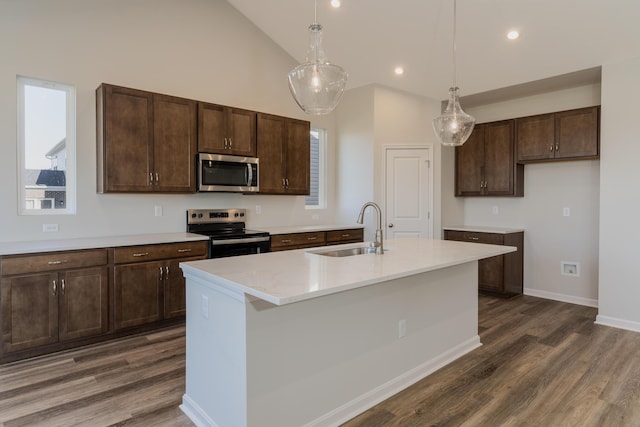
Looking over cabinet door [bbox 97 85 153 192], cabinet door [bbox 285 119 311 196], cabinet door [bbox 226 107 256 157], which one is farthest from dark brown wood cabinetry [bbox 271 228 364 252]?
cabinet door [bbox 97 85 153 192]

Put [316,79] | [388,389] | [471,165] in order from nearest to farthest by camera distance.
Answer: [316,79]
[388,389]
[471,165]

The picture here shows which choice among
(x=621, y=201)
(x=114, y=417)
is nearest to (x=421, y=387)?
(x=114, y=417)

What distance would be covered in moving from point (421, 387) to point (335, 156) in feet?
12.7

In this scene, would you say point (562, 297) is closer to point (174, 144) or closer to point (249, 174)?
point (249, 174)

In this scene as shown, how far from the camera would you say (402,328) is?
2627mm

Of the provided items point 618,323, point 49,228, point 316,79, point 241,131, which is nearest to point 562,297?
point 618,323

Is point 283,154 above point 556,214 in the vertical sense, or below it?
above

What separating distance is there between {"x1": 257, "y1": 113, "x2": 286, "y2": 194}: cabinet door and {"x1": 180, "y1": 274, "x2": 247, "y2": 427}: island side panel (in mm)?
2526

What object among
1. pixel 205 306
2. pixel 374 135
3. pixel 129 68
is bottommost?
pixel 205 306

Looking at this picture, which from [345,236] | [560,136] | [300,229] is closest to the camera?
[560,136]

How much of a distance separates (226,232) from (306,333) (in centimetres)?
244

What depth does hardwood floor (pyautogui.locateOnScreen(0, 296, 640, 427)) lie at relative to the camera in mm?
2221

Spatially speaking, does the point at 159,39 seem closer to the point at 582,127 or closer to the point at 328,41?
the point at 328,41

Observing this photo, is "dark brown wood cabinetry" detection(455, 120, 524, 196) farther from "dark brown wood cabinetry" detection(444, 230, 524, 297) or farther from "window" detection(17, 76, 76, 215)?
"window" detection(17, 76, 76, 215)
